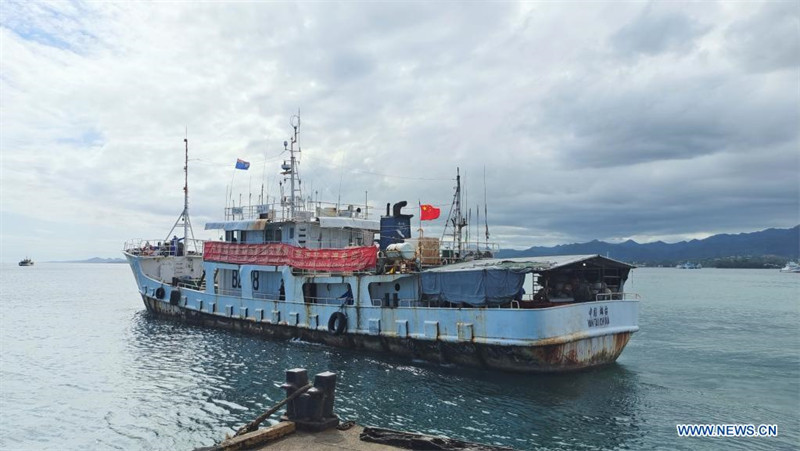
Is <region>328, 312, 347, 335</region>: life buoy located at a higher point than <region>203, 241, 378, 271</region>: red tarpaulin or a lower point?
lower

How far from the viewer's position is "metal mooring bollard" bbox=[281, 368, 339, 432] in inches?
388

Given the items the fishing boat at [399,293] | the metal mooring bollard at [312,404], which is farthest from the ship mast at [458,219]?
the metal mooring bollard at [312,404]

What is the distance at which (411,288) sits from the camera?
24.1 meters

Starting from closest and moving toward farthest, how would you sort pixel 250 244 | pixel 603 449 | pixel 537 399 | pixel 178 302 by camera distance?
1. pixel 603 449
2. pixel 537 399
3. pixel 250 244
4. pixel 178 302

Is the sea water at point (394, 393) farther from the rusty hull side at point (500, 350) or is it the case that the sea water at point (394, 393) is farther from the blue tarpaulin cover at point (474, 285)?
the blue tarpaulin cover at point (474, 285)

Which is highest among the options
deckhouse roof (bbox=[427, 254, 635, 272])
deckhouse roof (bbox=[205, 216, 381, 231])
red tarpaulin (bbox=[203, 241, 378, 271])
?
deckhouse roof (bbox=[205, 216, 381, 231])

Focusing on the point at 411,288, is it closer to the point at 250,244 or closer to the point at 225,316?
the point at 250,244

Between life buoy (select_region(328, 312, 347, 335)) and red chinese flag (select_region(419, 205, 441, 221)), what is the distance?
660 cm

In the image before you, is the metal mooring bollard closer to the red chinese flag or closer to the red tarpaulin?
the red tarpaulin

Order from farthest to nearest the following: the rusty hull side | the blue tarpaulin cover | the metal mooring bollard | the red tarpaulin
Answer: the red tarpaulin < the blue tarpaulin cover < the rusty hull side < the metal mooring bollard

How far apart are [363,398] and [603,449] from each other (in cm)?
781

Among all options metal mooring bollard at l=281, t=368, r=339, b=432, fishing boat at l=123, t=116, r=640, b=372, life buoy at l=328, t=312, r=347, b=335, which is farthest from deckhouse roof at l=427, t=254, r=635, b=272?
metal mooring bollard at l=281, t=368, r=339, b=432

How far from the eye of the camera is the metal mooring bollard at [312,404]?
9859 mm

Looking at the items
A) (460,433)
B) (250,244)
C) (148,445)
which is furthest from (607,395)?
(250,244)
